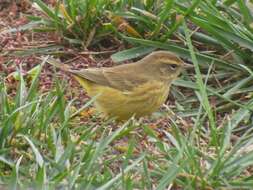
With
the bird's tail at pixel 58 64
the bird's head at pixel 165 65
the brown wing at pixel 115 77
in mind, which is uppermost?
the bird's head at pixel 165 65

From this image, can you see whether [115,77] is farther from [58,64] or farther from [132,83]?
[58,64]

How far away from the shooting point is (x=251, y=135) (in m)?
6.10

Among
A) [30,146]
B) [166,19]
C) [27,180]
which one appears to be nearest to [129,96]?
[166,19]

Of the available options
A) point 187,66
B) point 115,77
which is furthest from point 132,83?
point 187,66

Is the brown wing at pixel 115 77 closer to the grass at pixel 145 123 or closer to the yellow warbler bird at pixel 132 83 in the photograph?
the yellow warbler bird at pixel 132 83

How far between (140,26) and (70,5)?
62 cm

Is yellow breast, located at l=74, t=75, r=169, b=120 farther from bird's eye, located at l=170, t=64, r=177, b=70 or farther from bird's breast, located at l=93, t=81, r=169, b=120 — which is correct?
bird's eye, located at l=170, t=64, r=177, b=70

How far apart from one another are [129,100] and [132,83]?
21cm

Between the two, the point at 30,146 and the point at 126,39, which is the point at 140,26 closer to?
the point at 126,39

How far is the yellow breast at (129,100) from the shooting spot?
274 inches

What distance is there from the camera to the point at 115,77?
7180 mm

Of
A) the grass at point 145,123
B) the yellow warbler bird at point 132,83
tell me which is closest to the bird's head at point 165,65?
the yellow warbler bird at point 132,83

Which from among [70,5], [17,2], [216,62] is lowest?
[17,2]

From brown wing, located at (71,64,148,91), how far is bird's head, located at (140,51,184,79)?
0.39 ft
